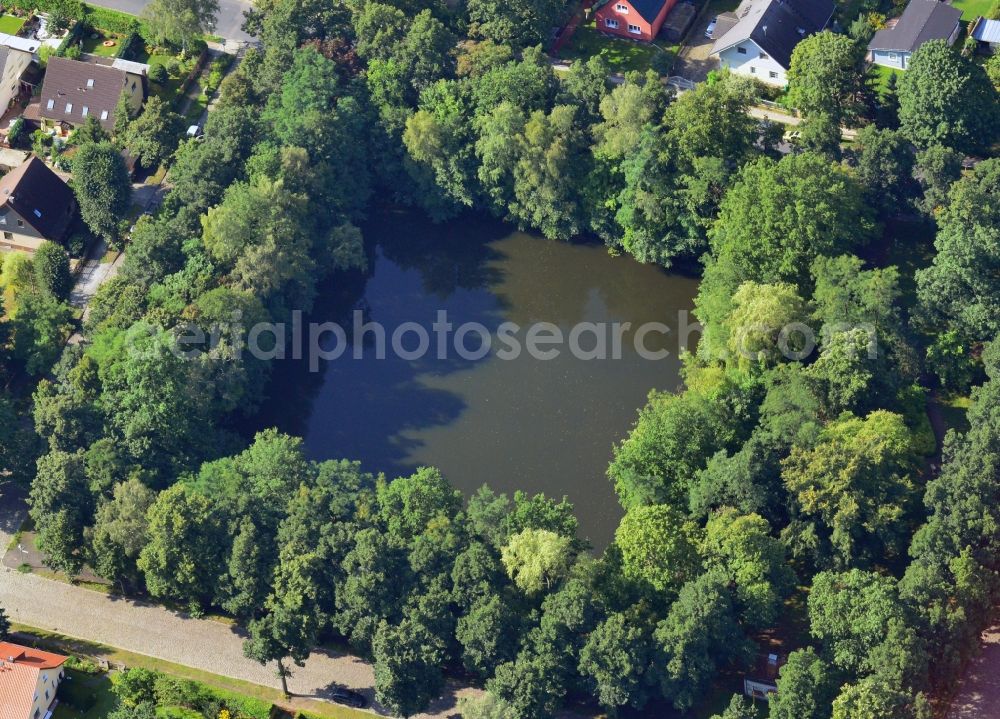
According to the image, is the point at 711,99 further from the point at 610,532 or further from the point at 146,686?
the point at 146,686

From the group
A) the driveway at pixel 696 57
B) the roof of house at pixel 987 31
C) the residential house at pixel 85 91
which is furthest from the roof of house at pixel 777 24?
the residential house at pixel 85 91

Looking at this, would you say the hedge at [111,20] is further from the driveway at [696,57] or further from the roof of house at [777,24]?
the roof of house at [777,24]

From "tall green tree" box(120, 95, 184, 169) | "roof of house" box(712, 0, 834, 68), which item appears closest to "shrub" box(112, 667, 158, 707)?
"tall green tree" box(120, 95, 184, 169)

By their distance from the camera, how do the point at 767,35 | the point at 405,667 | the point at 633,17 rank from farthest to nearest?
the point at 633,17
the point at 767,35
the point at 405,667

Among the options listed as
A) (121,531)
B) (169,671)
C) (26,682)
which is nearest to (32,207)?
(121,531)

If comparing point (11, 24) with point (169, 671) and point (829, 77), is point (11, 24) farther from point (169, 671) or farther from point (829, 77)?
point (829, 77)

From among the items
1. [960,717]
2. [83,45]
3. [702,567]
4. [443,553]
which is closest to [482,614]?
[443,553]
